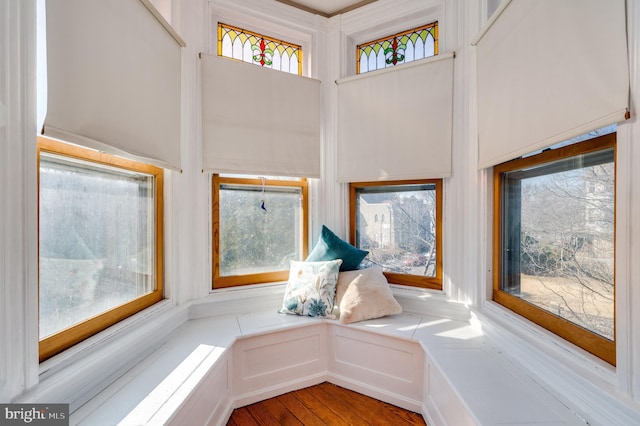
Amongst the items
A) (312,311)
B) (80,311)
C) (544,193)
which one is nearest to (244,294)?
(312,311)

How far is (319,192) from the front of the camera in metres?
2.59

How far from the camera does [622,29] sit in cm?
96

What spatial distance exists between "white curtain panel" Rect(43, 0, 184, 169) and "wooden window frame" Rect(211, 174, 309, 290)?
46 centimetres

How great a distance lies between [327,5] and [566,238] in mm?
2475

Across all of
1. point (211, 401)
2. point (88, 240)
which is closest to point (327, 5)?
point (88, 240)

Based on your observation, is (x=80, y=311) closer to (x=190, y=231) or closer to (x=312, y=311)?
(x=190, y=231)

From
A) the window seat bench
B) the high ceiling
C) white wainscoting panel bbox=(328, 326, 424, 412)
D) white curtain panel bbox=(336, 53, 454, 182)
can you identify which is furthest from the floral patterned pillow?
the high ceiling

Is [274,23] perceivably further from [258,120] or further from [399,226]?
[399,226]

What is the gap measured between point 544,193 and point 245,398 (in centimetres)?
214

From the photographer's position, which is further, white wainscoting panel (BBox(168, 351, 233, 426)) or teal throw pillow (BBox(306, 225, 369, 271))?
teal throw pillow (BBox(306, 225, 369, 271))

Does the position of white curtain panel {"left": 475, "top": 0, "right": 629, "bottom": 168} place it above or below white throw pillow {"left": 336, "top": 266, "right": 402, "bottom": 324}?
above

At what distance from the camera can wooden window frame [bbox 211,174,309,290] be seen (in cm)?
225

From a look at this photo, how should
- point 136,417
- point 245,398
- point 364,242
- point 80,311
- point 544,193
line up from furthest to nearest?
point 364,242 < point 245,398 < point 544,193 < point 80,311 < point 136,417

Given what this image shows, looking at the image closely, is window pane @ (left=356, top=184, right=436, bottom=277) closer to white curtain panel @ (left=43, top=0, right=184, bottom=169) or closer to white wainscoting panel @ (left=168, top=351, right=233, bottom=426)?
white wainscoting panel @ (left=168, top=351, right=233, bottom=426)
